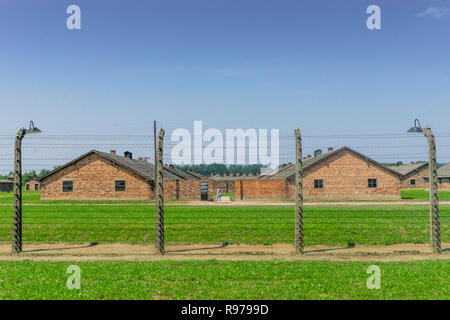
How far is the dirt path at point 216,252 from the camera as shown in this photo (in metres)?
10.8

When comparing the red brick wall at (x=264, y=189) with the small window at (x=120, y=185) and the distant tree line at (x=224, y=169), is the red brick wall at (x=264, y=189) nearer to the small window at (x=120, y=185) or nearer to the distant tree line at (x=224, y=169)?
the small window at (x=120, y=185)

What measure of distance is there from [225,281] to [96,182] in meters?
35.4

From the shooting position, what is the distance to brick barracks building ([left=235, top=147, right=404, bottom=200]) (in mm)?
41531

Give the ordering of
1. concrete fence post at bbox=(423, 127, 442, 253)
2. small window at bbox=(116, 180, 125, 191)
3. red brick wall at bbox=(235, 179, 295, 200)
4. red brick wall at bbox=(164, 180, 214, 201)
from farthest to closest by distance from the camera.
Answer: red brick wall at bbox=(235, 179, 295, 200)
red brick wall at bbox=(164, 180, 214, 201)
small window at bbox=(116, 180, 125, 191)
concrete fence post at bbox=(423, 127, 442, 253)

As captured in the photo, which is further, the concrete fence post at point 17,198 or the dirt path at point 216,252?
the concrete fence post at point 17,198

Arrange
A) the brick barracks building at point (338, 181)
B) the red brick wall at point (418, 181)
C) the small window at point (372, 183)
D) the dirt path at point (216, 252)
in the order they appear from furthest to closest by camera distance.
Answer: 1. the red brick wall at point (418, 181)
2. the small window at point (372, 183)
3. the brick barracks building at point (338, 181)
4. the dirt path at point (216, 252)

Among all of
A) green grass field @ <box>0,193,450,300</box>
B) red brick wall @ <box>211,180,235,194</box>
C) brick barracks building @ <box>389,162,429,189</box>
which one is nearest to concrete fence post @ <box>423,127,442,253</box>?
green grass field @ <box>0,193,450,300</box>

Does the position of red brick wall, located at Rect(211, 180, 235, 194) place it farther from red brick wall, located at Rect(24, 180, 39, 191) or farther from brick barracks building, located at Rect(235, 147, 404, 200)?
brick barracks building, located at Rect(235, 147, 404, 200)

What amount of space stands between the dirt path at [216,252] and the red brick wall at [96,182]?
26504 millimetres

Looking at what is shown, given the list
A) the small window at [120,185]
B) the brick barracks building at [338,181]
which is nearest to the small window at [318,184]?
the brick barracks building at [338,181]

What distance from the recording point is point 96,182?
3972 centimetres

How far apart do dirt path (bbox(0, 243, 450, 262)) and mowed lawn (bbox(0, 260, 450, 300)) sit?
1.52 metres

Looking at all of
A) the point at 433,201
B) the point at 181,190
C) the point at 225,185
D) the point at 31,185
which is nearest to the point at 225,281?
the point at 433,201

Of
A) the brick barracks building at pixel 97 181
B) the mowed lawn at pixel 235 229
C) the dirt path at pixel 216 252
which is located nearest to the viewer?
the dirt path at pixel 216 252
